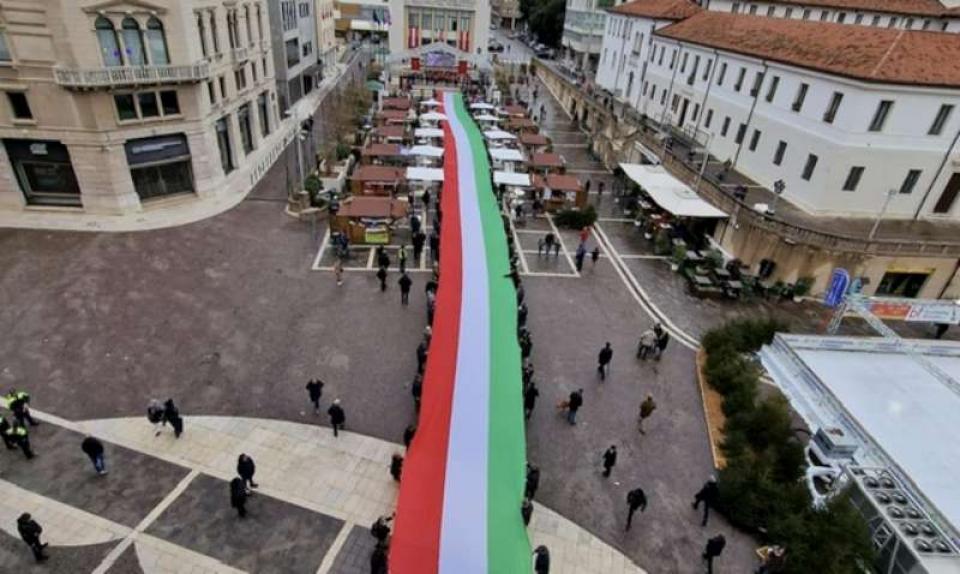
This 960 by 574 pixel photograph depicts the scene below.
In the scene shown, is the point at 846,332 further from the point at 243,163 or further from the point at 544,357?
the point at 243,163

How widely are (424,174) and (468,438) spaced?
70.6 feet

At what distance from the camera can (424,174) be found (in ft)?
101

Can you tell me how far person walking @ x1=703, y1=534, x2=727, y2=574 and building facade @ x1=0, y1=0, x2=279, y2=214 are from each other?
30.5 m

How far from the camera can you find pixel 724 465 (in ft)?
50.6

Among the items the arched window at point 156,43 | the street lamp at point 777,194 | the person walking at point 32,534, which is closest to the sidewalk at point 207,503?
the person walking at point 32,534

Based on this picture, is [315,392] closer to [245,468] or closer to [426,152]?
[245,468]

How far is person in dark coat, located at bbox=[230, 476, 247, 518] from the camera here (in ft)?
40.6

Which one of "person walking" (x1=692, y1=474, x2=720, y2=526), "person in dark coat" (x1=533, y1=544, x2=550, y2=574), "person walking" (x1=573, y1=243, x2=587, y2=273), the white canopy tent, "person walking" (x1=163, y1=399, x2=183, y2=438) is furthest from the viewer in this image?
the white canopy tent

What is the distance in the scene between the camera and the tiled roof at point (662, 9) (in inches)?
1890

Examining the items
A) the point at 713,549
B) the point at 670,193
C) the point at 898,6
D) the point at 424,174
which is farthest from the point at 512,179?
the point at 898,6

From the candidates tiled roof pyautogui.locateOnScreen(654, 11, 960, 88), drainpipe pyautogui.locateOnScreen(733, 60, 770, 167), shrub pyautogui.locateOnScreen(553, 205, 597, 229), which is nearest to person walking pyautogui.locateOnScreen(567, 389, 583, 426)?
shrub pyautogui.locateOnScreen(553, 205, 597, 229)

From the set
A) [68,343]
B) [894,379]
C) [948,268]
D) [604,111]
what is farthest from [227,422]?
[604,111]

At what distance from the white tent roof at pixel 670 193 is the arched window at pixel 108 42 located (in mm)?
28502

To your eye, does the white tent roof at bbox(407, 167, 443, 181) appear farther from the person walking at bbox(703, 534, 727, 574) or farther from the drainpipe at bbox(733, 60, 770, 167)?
the person walking at bbox(703, 534, 727, 574)
